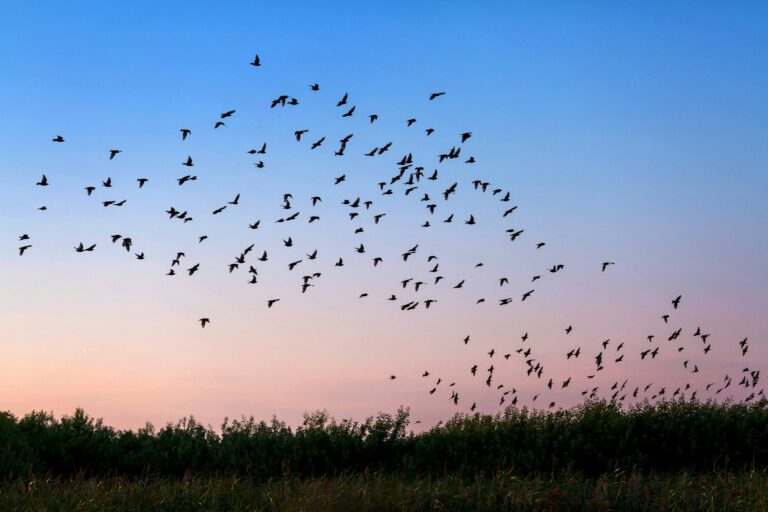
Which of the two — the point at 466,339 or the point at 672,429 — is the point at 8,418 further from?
the point at 672,429

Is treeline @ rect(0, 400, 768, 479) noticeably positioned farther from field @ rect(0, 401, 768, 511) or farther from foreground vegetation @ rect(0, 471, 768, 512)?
foreground vegetation @ rect(0, 471, 768, 512)

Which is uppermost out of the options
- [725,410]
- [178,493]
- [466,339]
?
[466,339]

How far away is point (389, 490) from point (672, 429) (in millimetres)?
13795

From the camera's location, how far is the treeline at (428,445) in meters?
26.6

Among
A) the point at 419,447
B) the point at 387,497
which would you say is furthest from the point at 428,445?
the point at 387,497

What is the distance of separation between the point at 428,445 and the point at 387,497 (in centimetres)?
1059

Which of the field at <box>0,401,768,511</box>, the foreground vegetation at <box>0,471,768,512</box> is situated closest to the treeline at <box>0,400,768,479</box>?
the field at <box>0,401,768,511</box>

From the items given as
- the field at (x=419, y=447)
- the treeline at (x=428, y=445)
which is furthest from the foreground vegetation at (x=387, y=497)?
the treeline at (x=428, y=445)

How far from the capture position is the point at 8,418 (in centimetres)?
3097

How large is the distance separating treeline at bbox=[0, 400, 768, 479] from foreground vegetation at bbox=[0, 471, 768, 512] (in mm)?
7335

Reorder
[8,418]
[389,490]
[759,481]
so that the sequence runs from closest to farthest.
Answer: [389,490] < [759,481] < [8,418]

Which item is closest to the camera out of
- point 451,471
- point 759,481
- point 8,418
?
point 759,481

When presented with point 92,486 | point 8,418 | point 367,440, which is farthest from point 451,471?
point 8,418

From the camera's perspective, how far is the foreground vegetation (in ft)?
54.8
